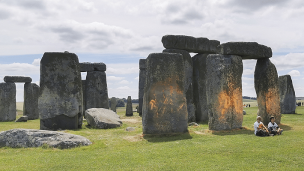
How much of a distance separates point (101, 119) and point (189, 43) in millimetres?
7060

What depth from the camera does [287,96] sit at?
22.1 metres

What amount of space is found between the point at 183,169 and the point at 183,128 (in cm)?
478

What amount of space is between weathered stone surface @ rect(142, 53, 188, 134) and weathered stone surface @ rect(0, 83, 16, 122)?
17116 millimetres

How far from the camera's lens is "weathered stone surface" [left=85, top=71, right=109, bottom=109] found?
23.5 m

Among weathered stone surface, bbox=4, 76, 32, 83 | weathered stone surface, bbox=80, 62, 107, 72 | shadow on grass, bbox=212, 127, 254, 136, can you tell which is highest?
weathered stone surface, bbox=80, 62, 107, 72

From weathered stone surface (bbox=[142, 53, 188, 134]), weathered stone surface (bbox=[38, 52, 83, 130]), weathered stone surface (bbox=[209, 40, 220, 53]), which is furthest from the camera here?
weathered stone surface (bbox=[209, 40, 220, 53])

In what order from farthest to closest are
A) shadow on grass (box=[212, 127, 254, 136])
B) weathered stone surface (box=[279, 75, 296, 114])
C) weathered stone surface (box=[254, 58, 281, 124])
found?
1. weathered stone surface (box=[279, 75, 296, 114])
2. weathered stone surface (box=[254, 58, 281, 124])
3. shadow on grass (box=[212, 127, 254, 136])

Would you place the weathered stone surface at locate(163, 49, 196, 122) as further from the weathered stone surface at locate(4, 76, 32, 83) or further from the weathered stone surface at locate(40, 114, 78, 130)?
the weathered stone surface at locate(4, 76, 32, 83)

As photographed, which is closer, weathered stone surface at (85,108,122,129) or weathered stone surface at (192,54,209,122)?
weathered stone surface at (85,108,122,129)

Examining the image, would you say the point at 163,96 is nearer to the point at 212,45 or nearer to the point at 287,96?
the point at 212,45

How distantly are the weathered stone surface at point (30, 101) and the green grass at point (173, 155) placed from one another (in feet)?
51.4

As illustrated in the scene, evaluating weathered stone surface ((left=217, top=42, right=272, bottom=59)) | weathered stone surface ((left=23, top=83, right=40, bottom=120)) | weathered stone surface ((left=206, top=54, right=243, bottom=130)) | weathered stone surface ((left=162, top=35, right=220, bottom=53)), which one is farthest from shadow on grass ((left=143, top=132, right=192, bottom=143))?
weathered stone surface ((left=23, top=83, right=40, bottom=120))

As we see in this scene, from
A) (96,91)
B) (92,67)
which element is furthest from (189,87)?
(92,67)

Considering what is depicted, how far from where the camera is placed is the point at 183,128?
1174 cm
